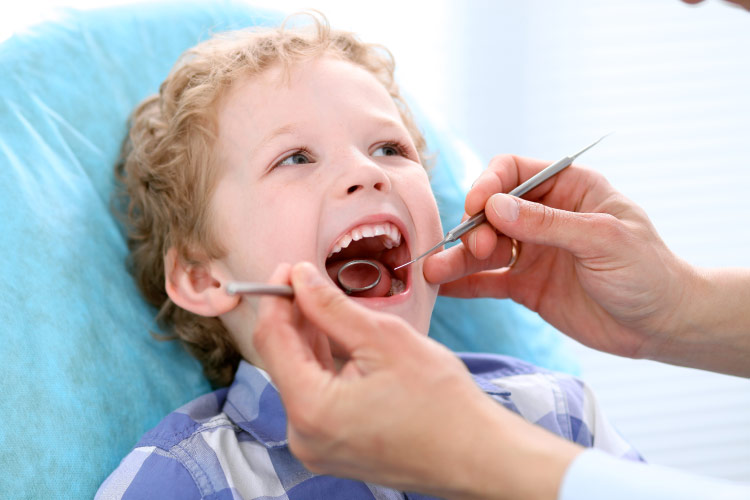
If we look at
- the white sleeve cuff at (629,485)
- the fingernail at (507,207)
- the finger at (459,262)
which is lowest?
the finger at (459,262)

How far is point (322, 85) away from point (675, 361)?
0.87 m

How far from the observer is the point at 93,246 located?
1457 millimetres

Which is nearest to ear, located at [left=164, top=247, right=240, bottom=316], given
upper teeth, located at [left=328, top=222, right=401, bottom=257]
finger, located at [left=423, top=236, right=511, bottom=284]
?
upper teeth, located at [left=328, top=222, right=401, bottom=257]

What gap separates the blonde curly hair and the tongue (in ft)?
0.73

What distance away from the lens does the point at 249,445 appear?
1270mm

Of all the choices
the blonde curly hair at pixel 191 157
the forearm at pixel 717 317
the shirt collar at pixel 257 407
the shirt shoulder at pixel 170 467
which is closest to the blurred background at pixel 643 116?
the blonde curly hair at pixel 191 157

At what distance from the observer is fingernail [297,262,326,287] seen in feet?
2.84

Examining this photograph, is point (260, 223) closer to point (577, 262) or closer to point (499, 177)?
point (499, 177)

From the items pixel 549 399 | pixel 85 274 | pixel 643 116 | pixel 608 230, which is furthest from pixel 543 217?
pixel 643 116

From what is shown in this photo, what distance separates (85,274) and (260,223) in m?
0.43

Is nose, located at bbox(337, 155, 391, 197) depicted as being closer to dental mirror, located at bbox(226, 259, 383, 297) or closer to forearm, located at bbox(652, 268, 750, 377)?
dental mirror, located at bbox(226, 259, 383, 297)

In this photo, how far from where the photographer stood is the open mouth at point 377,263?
1.31 meters

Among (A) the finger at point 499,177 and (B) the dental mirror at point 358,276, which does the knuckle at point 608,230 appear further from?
(B) the dental mirror at point 358,276

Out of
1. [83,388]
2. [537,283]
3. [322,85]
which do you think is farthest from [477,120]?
[83,388]
